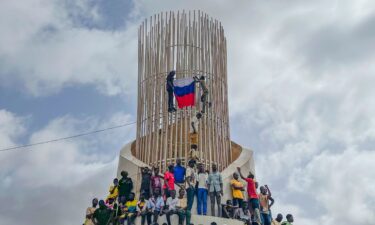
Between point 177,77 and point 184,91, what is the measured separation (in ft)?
2.78

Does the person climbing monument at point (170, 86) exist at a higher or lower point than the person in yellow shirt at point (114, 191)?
higher

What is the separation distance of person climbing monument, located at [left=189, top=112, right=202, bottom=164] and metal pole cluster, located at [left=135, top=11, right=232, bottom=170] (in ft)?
0.58

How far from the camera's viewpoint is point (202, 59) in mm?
22281

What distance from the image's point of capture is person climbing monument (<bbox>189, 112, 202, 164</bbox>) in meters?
19.6

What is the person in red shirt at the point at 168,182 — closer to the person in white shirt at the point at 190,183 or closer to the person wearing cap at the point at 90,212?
the person in white shirt at the point at 190,183

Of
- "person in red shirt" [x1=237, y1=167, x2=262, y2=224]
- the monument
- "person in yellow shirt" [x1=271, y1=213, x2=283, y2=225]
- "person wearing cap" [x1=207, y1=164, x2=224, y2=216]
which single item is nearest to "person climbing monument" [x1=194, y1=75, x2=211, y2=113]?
the monument

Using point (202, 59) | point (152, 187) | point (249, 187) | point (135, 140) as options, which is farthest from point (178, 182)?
point (202, 59)

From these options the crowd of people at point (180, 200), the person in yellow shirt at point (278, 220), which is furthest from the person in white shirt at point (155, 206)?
the person in yellow shirt at point (278, 220)

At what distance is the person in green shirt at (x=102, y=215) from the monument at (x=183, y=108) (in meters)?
2.96

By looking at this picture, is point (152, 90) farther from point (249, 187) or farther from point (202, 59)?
point (249, 187)

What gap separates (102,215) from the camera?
1672 centimetres

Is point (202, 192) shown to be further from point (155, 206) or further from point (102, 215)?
point (102, 215)

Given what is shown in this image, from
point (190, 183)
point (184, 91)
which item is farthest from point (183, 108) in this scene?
point (190, 183)

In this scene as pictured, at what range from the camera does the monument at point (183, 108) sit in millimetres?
20641
